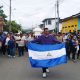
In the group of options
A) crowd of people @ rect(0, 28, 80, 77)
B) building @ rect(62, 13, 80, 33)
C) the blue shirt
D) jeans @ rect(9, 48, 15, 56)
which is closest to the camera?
the blue shirt

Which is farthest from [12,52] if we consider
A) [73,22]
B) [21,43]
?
[73,22]

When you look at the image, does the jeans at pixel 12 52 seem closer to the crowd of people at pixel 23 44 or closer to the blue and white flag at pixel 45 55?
the crowd of people at pixel 23 44

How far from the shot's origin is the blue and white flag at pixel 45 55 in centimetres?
1203

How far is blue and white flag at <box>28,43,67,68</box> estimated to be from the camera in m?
12.0

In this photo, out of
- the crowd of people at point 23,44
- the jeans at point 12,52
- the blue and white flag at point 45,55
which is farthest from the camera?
the jeans at point 12,52

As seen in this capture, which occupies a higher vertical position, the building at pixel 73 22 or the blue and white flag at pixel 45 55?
the building at pixel 73 22

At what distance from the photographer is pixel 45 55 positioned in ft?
39.8

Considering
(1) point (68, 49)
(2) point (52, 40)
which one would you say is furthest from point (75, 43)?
(2) point (52, 40)

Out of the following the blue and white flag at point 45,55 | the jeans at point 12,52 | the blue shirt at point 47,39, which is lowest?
the jeans at point 12,52

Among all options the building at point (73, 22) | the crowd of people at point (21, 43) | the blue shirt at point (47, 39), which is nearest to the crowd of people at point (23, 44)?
the crowd of people at point (21, 43)

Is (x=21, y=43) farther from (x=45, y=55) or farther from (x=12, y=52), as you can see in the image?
(x=45, y=55)

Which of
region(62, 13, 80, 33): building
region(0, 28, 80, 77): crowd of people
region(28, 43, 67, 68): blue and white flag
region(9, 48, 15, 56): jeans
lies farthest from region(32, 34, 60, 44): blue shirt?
region(62, 13, 80, 33): building

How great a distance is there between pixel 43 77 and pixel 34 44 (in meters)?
1.33

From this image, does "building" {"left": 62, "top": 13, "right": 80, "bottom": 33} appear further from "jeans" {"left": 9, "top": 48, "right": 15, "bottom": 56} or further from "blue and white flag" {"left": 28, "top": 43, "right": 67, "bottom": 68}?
"blue and white flag" {"left": 28, "top": 43, "right": 67, "bottom": 68}
